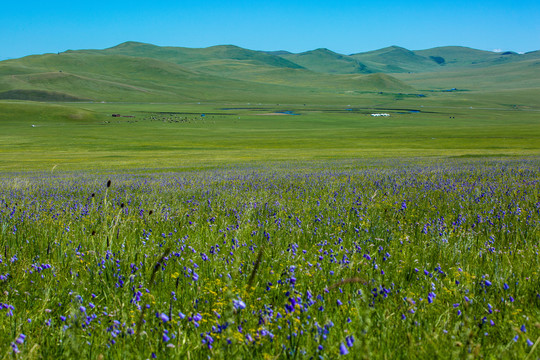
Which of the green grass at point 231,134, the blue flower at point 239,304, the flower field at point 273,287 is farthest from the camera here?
the green grass at point 231,134

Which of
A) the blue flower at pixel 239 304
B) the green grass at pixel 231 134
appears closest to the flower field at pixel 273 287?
the blue flower at pixel 239 304

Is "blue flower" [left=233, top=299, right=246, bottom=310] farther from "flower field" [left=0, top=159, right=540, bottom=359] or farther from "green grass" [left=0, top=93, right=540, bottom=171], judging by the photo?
"green grass" [left=0, top=93, right=540, bottom=171]

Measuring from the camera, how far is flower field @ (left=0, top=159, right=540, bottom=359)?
8.55ft

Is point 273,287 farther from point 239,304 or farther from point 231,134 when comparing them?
→ point 231,134

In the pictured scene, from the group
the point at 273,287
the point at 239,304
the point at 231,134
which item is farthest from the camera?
the point at 231,134

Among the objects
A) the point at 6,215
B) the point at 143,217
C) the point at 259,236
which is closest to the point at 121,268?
the point at 259,236

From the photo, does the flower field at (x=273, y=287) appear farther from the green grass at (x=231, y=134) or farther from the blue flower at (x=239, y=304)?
the green grass at (x=231, y=134)

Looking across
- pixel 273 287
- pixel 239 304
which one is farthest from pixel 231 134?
pixel 239 304

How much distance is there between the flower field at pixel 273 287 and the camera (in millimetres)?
2607

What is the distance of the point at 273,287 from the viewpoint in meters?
3.71

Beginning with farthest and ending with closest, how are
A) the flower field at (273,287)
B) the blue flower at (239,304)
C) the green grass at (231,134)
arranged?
Answer: 1. the green grass at (231,134)
2. the flower field at (273,287)
3. the blue flower at (239,304)

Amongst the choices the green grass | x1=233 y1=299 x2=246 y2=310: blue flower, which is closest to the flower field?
x1=233 y1=299 x2=246 y2=310: blue flower

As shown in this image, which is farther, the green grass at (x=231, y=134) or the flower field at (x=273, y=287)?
the green grass at (x=231, y=134)

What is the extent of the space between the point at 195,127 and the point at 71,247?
113662 mm
